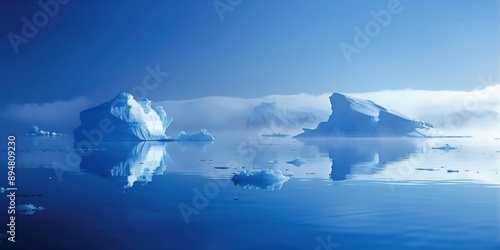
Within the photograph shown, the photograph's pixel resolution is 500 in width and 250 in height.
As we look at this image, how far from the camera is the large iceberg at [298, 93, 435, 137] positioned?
8131cm

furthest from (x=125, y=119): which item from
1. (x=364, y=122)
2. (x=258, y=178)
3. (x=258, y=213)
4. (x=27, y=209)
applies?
(x=258, y=213)

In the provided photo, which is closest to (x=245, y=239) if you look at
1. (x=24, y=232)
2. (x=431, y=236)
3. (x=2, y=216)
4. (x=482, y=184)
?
(x=431, y=236)

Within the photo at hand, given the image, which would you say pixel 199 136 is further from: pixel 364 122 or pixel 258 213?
pixel 258 213

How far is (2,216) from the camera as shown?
11.8m

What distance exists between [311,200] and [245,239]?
5574mm

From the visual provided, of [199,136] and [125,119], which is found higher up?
[125,119]

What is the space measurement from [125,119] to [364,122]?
143ft

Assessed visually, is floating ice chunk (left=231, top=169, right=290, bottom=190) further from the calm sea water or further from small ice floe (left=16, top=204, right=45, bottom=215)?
small ice floe (left=16, top=204, right=45, bottom=215)

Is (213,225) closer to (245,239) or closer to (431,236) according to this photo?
(245,239)

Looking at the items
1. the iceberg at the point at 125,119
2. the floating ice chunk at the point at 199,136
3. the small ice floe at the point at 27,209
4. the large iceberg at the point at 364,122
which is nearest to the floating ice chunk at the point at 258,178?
the small ice floe at the point at 27,209

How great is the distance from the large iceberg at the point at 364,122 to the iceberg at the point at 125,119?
33.2 m

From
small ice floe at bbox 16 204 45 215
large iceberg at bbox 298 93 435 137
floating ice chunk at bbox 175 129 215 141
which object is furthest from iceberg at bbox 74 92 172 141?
small ice floe at bbox 16 204 45 215

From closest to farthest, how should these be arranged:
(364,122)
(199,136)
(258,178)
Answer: (258,178), (199,136), (364,122)

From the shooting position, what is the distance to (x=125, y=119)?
63.0 meters
